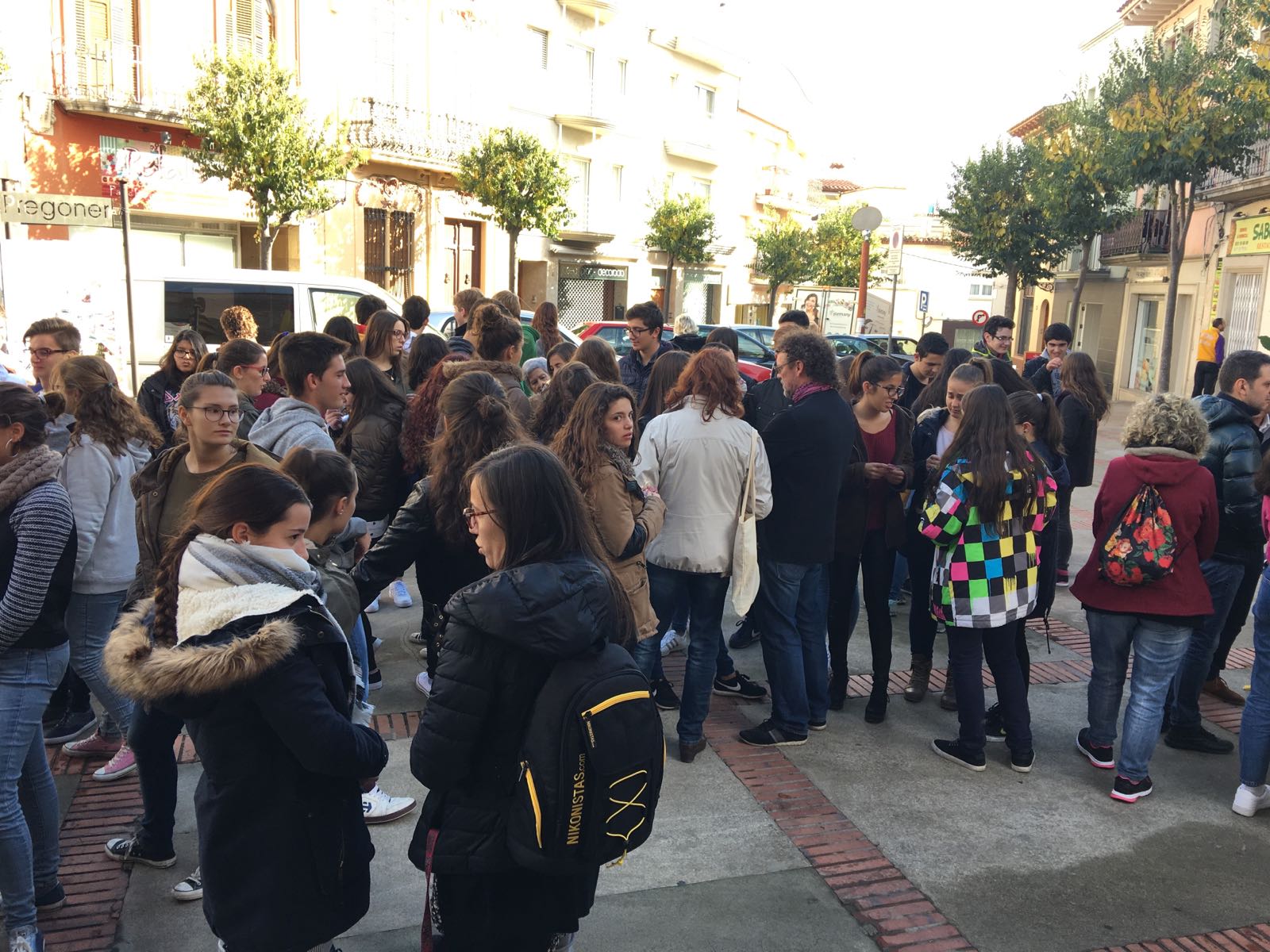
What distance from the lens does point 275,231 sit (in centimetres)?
1977

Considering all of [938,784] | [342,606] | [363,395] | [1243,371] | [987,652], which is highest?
[1243,371]

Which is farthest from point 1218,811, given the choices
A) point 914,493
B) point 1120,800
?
point 914,493

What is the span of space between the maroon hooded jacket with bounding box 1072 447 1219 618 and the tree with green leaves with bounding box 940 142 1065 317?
23768 mm

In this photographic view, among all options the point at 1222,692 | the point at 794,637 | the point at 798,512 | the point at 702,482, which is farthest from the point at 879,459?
the point at 1222,692

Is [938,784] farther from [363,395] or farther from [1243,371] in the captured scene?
[363,395]

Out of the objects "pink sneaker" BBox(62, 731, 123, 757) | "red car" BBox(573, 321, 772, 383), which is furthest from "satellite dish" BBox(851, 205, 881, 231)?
"pink sneaker" BBox(62, 731, 123, 757)

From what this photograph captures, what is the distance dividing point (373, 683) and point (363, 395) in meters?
1.54

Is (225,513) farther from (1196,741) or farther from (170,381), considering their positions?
(1196,741)

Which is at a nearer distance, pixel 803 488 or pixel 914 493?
pixel 803 488

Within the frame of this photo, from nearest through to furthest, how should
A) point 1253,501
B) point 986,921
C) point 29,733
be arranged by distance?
point 29,733 < point 986,921 < point 1253,501

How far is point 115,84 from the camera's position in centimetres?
1869

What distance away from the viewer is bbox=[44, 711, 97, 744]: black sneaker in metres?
4.83

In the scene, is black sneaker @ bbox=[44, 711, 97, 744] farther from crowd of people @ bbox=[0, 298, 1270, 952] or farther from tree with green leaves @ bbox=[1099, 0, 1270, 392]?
tree with green leaves @ bbox=[1099, 0, 1270, 392]

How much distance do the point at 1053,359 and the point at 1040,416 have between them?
399 centimetres
